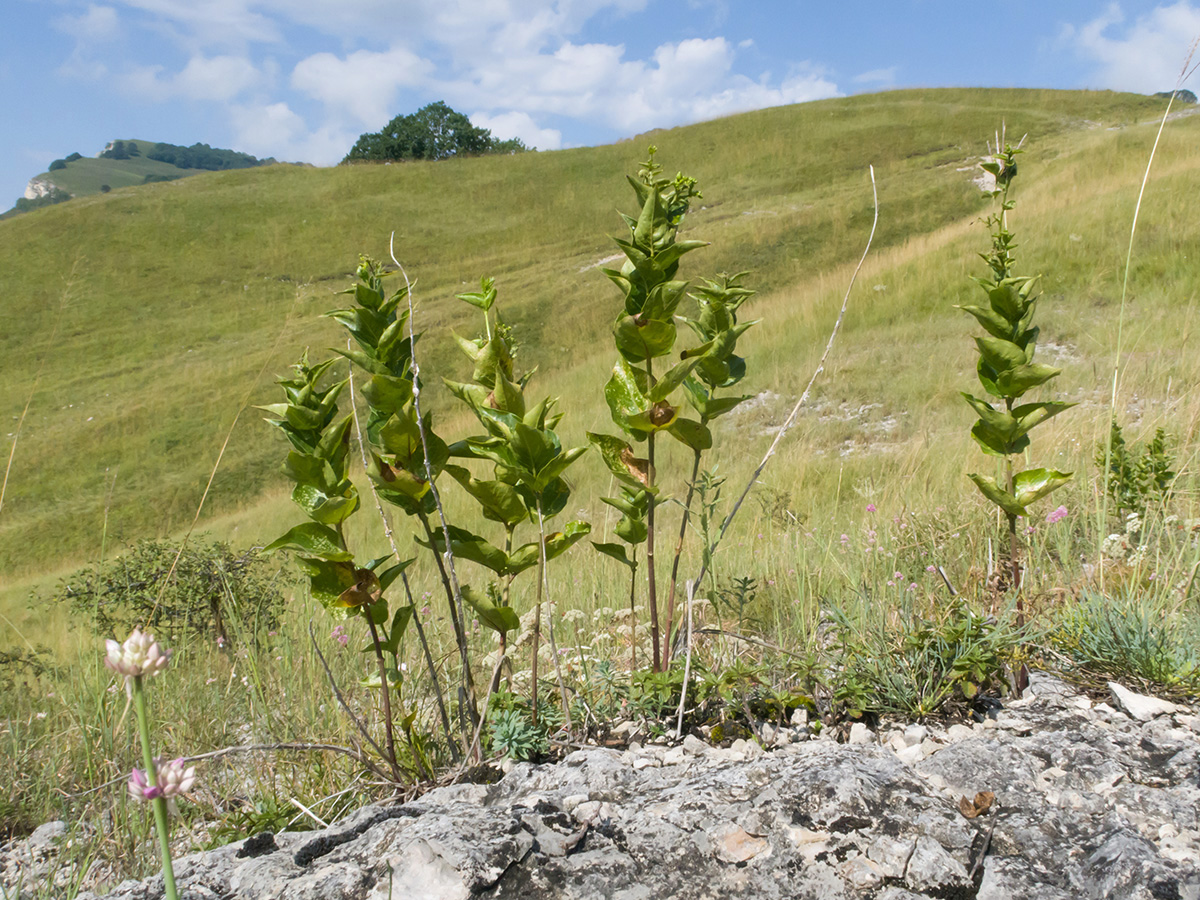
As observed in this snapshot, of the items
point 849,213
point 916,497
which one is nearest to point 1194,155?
point 849,213

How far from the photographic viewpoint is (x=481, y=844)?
1279 mm

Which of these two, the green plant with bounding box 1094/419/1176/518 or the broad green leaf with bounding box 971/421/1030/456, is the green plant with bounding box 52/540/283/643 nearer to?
the broad green leaf with bounding box 971/421/1030/456

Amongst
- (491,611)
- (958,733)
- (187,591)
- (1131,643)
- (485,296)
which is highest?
(485,296)

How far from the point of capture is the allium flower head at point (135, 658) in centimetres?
67

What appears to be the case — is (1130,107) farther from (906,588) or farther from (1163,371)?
(906,588)

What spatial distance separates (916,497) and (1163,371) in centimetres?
309

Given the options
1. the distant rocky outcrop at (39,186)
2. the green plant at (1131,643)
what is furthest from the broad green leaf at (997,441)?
the distant rocky outcrop at (39,186)

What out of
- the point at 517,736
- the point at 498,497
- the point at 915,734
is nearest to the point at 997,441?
the point at 915,734

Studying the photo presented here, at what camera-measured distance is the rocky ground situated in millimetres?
1225

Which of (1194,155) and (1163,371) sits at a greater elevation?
(1194,155)

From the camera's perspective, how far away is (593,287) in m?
21.4

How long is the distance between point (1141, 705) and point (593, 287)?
2045 cm

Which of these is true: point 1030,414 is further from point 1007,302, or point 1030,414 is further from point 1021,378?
point 1007,302

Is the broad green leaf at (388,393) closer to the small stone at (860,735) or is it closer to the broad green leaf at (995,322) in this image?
the small stone at (860,735)
